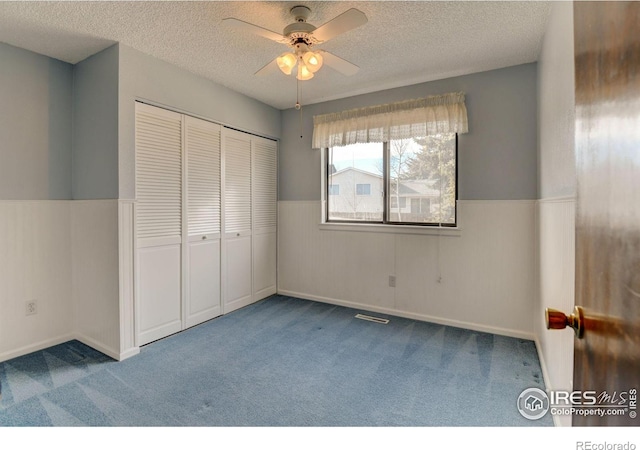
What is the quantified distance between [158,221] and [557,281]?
300 cm

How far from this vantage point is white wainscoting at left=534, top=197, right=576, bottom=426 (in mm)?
1486

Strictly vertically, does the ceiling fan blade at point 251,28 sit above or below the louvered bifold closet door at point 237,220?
above

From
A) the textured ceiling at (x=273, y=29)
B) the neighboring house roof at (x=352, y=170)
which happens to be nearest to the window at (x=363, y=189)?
the neighboring house roof at (x=352, y=170)

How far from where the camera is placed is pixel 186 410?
6.12ft

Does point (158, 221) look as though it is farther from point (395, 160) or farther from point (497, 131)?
point (497, 131)

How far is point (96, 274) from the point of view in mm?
2680

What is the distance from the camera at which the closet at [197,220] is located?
275 cm

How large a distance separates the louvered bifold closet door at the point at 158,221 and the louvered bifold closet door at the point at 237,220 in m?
0.61

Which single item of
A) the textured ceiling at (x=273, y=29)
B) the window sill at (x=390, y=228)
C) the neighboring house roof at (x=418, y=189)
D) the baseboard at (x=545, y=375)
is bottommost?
the baseboard at (x=545, y=375)

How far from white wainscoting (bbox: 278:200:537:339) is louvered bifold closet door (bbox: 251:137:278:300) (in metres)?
0.19

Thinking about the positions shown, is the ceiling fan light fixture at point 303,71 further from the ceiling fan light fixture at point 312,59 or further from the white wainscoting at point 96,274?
the white wainscoting at point 96,274

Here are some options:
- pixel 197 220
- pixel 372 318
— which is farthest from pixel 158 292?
pixel 372 318
